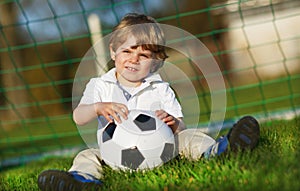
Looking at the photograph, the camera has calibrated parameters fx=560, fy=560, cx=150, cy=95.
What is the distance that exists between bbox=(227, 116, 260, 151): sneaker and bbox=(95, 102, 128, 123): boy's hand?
0.40m

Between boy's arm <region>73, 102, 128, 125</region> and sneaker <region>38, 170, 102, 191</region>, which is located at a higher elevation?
boy's arm <region>73, 102, 128, 125</region>

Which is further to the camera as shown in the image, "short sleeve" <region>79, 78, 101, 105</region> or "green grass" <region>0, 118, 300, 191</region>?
"short sleeve" <region>79, 78, 101, 105</region>

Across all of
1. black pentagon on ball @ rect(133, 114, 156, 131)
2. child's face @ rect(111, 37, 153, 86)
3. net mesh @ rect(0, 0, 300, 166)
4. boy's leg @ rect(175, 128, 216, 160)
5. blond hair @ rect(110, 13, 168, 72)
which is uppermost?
blond hair @ rect(110, 13, 168, 72)

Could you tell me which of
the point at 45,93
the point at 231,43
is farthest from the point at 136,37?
the point at 231,43

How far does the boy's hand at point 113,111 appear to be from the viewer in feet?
6.81

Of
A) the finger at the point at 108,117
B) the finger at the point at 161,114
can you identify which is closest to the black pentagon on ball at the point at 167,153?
the finger at the point at 161,114

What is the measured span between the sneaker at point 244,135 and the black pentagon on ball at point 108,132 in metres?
0.43

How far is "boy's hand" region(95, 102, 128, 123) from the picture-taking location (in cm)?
208

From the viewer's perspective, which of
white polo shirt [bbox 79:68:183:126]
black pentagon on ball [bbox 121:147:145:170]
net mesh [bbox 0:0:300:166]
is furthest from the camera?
net mesh [bbox 0:0:300:166]

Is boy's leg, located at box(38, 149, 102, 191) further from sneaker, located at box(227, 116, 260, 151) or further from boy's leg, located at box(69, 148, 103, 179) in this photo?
sneaker, located at box(227, 116, 260, 151)

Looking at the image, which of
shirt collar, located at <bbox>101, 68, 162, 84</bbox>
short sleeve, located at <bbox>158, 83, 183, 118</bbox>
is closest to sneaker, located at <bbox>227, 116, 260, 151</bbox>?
short sleeve, located at <bbox>158, 83, 183, 118</bbox>

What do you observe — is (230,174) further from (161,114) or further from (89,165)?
(89,165)

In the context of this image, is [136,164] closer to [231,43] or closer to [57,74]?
[57,74]

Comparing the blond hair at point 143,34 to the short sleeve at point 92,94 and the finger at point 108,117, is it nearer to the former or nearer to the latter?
the short sleeve at point 92,94
